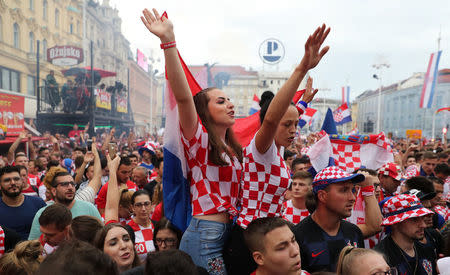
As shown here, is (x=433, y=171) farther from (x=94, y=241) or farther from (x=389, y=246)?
(x=94, y=241)

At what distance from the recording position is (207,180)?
2199 mm

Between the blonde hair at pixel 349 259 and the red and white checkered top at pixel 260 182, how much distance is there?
55 centimetres

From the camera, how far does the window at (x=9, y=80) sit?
23598mm

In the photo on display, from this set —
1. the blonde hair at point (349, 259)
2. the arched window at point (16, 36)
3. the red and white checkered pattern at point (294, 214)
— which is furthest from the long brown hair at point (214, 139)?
the arched window at point (16, 36)

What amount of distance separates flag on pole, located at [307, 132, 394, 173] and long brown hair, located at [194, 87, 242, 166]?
8.07ft

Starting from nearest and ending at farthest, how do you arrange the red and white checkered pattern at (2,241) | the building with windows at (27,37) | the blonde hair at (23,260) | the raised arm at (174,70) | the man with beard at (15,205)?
the raised arm at (174,70) → the blonde hair at (23,260) → the red and white checkered pattern at (2,241) → the man with beard at (15,205) → the building with windows at (27,37)

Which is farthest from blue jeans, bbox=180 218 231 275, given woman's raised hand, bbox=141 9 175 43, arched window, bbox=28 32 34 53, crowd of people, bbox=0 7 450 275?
→ arched window, bbox=28 32 34 53

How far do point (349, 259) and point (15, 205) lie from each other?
3.95 m

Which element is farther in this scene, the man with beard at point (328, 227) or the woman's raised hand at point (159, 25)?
the man with beard at point (328, 227)

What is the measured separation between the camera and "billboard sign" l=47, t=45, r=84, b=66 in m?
23.7

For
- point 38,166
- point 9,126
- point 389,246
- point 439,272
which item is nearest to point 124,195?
point 389,246

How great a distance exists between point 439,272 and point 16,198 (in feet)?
14.9

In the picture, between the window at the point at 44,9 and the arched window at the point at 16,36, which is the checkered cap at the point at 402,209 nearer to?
the arched window at the point at 16,36

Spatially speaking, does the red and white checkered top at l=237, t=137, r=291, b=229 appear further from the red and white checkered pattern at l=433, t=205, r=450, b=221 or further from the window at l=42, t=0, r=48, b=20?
the window at l=42, t=0, r=48, b=20
